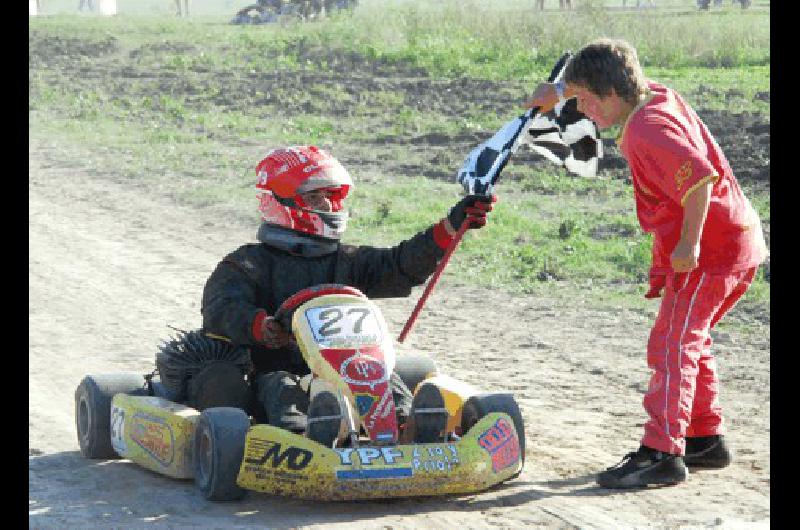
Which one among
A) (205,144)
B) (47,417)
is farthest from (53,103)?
→ (47,417)

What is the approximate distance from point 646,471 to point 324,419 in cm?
129

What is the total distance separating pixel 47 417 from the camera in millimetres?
7215

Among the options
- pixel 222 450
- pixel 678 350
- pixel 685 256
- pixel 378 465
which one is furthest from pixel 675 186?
pixel 222 450

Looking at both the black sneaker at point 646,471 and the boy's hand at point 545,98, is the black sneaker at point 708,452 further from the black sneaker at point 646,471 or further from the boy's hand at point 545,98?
the boy's hand at point 545,98

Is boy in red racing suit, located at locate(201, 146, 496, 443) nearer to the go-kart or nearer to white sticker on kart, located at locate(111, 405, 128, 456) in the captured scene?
the go-kart

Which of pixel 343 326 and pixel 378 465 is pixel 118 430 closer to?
pixel 343 326

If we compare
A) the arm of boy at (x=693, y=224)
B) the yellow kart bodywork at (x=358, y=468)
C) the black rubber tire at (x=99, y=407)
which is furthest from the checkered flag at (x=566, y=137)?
the black rubber tire at (x=99, y=407)

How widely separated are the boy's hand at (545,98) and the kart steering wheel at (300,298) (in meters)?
1.11

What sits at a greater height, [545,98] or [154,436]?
[545,98]

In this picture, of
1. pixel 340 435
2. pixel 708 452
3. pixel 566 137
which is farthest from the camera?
pixel 566 137

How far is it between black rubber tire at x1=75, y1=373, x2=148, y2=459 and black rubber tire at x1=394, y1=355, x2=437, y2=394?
112 centimetres

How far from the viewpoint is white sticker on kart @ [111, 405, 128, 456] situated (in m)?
6.27

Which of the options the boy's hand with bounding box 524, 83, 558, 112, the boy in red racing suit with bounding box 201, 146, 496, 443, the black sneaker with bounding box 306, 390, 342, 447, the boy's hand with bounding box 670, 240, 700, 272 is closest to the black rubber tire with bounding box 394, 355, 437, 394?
the boy in red racing suit with bounding box 201, 146, 496, 443

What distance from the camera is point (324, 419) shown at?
5629mm
